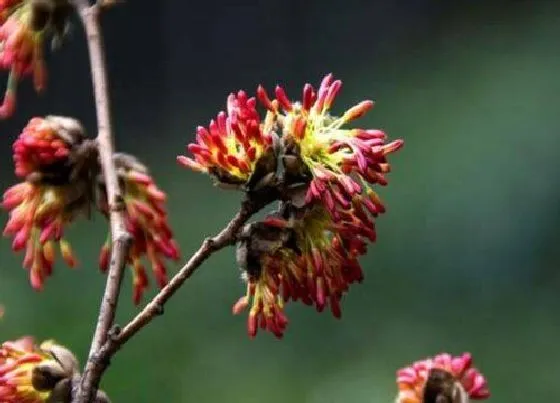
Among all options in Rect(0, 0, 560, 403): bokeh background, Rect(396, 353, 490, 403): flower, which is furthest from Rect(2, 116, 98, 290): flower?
Rect(0, 0, 560, 403): bokeh background

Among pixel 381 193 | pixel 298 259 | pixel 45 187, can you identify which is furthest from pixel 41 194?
pixel 381 193

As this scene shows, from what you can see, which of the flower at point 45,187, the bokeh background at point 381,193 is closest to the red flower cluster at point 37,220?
the flower at point 45,187

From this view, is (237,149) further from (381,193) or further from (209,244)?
(381,193)

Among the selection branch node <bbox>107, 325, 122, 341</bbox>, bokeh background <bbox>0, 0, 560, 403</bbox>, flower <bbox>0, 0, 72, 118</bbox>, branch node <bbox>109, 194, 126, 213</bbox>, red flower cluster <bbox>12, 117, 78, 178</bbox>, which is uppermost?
bokeh background <bbox>0, 0, 560, 403</bbox>

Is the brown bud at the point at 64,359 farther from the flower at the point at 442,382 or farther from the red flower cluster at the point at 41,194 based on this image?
the flower at the point at 442,382

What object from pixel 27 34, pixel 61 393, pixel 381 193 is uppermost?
pixel 381 193

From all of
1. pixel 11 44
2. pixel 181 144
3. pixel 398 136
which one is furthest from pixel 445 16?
pixel 11 44

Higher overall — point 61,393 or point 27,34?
point 27,34

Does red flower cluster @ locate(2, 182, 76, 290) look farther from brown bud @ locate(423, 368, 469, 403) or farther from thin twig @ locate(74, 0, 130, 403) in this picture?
brown bud @ locate(423, 368, 469, 403)
